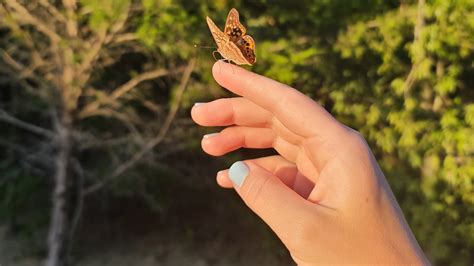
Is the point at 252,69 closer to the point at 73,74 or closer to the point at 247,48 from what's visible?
the point at 73,74

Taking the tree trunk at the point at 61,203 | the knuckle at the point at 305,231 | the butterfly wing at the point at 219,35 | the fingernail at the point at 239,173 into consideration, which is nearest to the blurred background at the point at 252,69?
the tree trunk at the point at 61,203

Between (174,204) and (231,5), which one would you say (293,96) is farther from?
(174,204)

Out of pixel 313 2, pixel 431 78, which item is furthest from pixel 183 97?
pixel 431 78

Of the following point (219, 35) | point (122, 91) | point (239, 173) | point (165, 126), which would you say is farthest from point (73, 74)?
point (239, 173)

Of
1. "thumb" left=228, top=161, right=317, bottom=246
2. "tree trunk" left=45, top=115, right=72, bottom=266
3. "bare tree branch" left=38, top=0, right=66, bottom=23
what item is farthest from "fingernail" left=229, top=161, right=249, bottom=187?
"tree trunk" left=45, top=115, right=72, bottom=266

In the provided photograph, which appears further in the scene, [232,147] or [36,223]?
[36,223]

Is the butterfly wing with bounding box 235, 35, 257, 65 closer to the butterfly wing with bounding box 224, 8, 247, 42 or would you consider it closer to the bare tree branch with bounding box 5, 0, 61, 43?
the butterfly wing with bounding box 224, 8, 247, 42

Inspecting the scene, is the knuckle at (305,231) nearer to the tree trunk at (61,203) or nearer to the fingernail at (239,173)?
the fingernail at (239,173)
